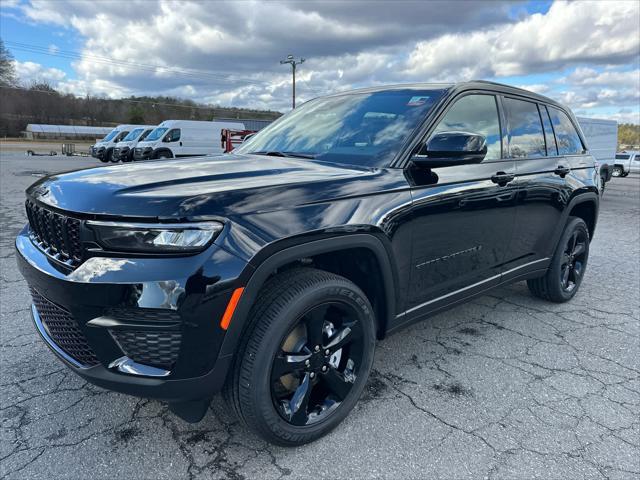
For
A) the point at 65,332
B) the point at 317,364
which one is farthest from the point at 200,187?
the point at 317,364

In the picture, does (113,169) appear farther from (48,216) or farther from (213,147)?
(213,147)

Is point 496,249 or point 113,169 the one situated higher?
point 113,169

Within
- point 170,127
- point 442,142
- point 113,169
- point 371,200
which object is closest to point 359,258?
point 371,200

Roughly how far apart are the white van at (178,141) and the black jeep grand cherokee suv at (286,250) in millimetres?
20878

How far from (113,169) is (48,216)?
0.45 metres

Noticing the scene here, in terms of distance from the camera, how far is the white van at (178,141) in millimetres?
23016

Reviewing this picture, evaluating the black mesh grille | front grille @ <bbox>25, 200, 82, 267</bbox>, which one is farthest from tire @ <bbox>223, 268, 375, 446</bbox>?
front grille @ <bbox>25, 200, 82, 267</bbox>

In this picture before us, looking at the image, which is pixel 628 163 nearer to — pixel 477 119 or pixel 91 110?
pixel 477 119

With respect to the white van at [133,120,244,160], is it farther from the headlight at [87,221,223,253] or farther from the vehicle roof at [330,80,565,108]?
the headlight at [87,221,223,253]

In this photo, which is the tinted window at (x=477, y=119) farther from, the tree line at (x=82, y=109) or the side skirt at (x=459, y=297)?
the tree line at (x=82, y=109)

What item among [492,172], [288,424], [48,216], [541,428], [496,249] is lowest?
[541,428]

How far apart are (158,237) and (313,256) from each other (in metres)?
0.74

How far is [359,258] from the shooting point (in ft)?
7.77

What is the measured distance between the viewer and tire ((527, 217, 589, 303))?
13.1 feet
